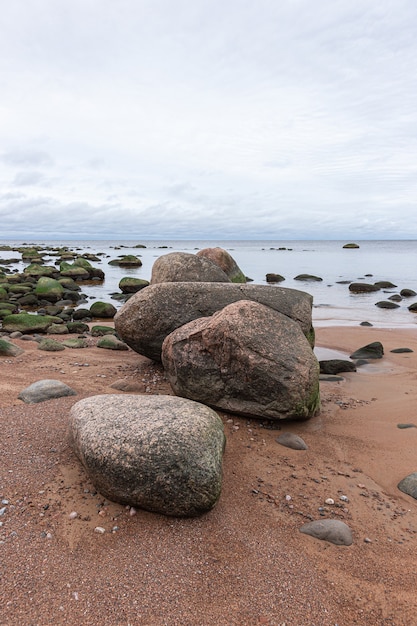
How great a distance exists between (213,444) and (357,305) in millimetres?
16653

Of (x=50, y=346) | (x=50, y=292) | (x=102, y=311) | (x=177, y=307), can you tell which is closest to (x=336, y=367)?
(x=177, y=307)

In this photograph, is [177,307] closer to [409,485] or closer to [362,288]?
[409,485]

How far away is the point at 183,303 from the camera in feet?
24.0

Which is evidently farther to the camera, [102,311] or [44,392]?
[102,311]

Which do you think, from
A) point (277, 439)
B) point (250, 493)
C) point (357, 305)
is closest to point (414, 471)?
point (277, 439)

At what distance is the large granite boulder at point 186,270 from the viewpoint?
9008 mm

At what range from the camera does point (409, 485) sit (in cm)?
463

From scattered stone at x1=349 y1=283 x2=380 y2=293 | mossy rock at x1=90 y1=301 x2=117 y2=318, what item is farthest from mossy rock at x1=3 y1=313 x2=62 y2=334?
scattered stone at x1=349 y1=283 x2=380 y2=293

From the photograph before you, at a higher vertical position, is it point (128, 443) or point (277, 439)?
point (128, 443)

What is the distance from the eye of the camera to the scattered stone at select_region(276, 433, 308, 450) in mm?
5359

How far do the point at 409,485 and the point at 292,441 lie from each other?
1.36m

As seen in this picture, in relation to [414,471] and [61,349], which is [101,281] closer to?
[61,349]

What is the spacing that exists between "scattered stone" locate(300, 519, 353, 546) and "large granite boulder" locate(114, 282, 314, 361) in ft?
13.0

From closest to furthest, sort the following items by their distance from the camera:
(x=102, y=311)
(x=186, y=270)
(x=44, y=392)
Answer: (x=44, y=392) → (x=186, y=270) → (x=102, y=311)
